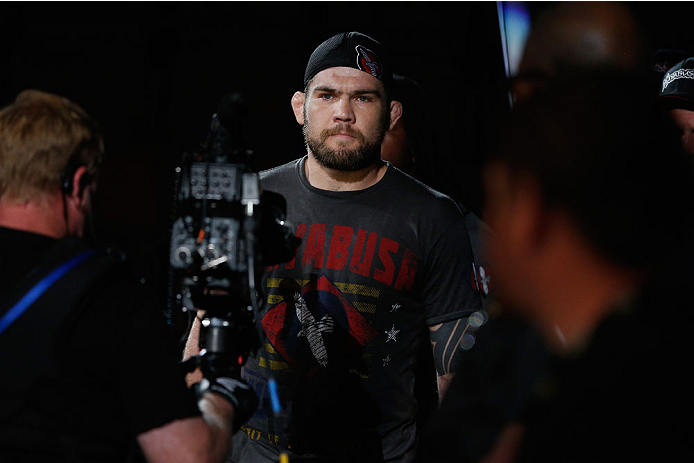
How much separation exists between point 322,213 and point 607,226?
172 cm

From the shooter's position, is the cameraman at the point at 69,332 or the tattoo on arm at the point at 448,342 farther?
the tattoo on arm at the point at 448,342

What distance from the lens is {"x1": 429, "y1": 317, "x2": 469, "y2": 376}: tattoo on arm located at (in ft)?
8.03

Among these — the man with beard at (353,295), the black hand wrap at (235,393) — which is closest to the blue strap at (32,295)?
the black hand wrap at (235,393)

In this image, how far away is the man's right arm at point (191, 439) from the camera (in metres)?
1.55

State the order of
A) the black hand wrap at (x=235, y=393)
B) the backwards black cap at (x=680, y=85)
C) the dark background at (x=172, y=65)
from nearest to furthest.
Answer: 1. the black hand wrap at (x=235, y=393)
2. the backwards black cap at (x=680, y=85)
3. the dark background at (x=172, y=65)

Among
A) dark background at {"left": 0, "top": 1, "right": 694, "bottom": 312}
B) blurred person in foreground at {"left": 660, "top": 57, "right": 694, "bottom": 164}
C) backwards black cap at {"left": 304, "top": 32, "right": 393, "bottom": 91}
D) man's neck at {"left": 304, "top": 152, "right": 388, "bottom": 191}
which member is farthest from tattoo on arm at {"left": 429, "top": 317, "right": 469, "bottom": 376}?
dark background at {"left": 0, "top": 1, "right": 694, "bottom": 312}

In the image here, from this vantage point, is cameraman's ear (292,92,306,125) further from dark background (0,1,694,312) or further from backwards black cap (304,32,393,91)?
dark background (0,1,694,312)

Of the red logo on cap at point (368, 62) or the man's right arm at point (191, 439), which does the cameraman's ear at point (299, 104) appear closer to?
the red logo on cap at point (368, 62)

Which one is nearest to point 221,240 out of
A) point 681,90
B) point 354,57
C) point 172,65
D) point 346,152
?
point 346,152

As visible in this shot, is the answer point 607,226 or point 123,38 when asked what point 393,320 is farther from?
point 123,38

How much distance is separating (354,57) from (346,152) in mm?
346

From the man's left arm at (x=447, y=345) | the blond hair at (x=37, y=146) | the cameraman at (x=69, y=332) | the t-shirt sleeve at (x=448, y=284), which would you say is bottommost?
the man's left arm at (x=447, y=345)

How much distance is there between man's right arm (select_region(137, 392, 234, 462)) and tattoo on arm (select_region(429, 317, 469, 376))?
0.94 metres

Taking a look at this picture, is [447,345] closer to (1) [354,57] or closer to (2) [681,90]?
(1) [354,57]
